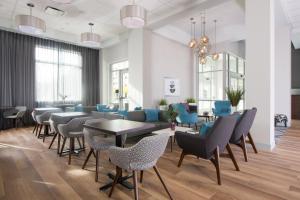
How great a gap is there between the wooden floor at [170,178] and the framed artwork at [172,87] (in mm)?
4310

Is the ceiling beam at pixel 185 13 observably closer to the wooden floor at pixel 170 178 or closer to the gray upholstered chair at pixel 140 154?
the wooden floor at pixel 170 178

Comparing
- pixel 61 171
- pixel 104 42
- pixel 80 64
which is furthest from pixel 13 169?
pixel 104 42

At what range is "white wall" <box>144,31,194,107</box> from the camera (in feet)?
23.0

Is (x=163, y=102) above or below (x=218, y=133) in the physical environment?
above

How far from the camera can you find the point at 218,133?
2.52 m

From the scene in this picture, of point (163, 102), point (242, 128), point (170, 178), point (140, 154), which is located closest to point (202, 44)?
point (163, 102)

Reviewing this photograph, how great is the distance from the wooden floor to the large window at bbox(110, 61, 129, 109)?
16.5ft

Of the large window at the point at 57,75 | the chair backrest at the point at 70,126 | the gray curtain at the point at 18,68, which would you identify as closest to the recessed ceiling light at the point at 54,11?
the gray curtain at the point at 18,68

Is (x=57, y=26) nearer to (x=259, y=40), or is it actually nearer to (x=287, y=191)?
(x=259, y=40)

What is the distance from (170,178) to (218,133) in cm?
97

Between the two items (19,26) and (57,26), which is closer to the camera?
(19,26)

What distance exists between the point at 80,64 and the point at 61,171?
677cm

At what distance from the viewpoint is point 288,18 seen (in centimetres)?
632

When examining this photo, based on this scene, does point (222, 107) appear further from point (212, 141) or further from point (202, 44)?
point (212, 141)
